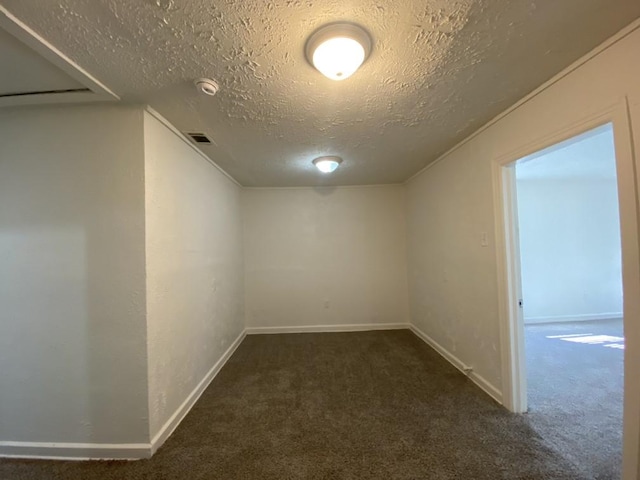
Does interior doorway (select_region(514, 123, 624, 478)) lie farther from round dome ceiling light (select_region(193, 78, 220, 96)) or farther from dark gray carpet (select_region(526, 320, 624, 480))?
round dome ceiling light (select_region(193, 78, 220, 96))

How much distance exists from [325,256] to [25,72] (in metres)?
3.55

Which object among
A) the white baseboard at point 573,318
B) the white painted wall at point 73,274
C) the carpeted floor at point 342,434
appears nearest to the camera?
the carpeted floor at point 342,434

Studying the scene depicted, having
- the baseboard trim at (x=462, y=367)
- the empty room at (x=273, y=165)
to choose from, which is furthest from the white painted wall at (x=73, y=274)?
the baseboard trim at (x=462, y=367)

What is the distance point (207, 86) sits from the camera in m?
1.49

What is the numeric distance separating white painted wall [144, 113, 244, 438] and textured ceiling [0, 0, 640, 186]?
1.31 feet

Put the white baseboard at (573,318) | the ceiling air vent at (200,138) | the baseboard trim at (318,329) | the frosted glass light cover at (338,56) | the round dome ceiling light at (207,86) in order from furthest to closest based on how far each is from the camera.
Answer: the white baseboard at (573,318), the baseboard trim at (318,329), the ceiling air vent at (200,138), the round dome ceiling light at (207,86), the frosted glass light cover at (338,56)

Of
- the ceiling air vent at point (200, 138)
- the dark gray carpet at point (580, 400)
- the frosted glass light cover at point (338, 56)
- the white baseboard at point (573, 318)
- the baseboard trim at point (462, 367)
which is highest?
the ceiling air vent at point (200, 138)

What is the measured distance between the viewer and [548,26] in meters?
1.17

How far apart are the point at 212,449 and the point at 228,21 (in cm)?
241

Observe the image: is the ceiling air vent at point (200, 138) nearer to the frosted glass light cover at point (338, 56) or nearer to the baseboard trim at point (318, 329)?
the frosted glass light cover at point (338, 56)

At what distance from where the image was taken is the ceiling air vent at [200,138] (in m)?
2.21

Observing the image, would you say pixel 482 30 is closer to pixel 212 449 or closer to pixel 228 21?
pixel 228 21

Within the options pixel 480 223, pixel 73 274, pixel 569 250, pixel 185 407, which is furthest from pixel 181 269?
pixel 569 250

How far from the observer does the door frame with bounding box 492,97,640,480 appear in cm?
124
